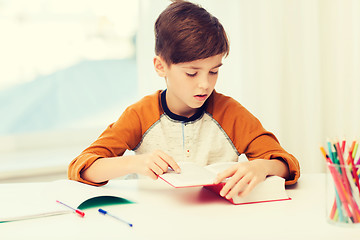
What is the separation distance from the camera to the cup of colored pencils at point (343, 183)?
0.77 metres

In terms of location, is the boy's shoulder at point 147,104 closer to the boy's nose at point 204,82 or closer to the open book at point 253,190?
the boy's nose at point 204,82

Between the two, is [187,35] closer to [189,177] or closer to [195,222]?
[189,177]

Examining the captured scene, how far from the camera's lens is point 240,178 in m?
0.95

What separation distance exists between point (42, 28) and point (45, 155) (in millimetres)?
587

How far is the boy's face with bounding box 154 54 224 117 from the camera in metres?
1.17

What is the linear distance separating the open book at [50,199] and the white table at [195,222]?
2cm

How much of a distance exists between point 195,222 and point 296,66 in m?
1.33

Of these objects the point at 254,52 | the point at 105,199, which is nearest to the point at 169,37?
the point at 105,199

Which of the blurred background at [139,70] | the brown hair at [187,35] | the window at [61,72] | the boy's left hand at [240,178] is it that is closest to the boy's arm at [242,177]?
the boy's left hand at [240,178]

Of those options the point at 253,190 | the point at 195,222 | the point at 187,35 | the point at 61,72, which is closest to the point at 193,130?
the point at 187,35

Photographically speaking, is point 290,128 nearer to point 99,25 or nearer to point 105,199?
point 99,25

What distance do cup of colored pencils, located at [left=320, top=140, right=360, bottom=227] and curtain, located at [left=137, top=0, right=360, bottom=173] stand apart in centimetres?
115

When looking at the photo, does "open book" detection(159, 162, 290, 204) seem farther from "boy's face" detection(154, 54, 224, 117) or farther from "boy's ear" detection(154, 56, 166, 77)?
"boy's ear" detection(154, 56, 166, 77)

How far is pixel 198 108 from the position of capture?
1.37 m
